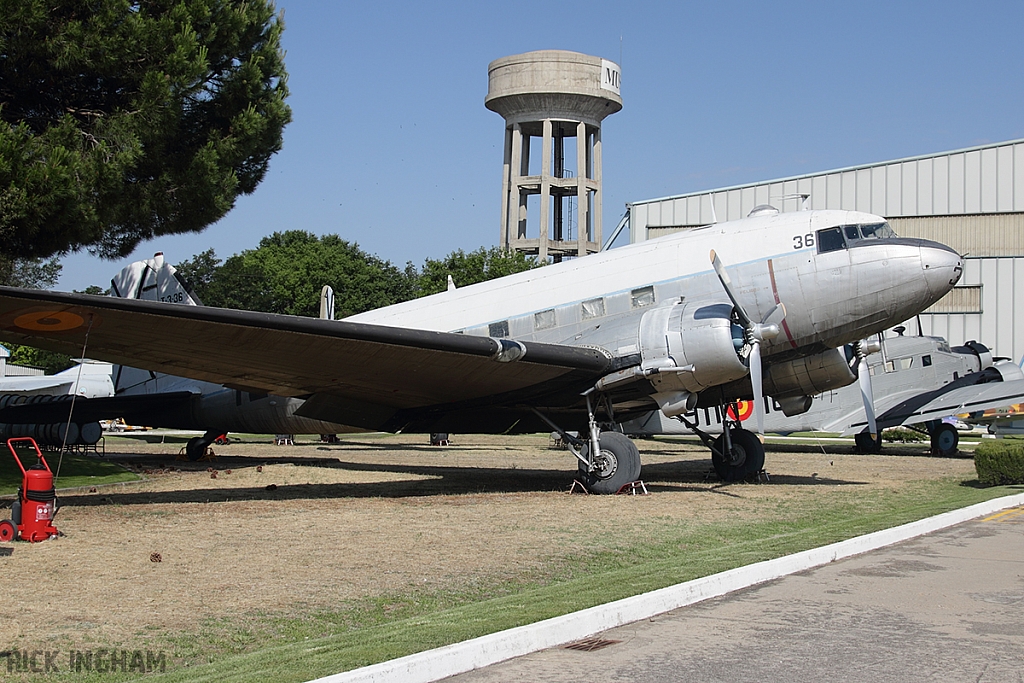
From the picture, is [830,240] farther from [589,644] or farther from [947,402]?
[947,402]

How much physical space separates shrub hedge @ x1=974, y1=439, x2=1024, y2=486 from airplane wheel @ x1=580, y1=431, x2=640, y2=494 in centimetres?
715

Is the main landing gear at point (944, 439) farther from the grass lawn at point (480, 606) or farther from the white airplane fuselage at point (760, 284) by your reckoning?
the grass lawn at point (480, 606)

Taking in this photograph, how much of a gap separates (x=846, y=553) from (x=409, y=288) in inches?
3098

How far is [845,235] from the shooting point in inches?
Answer: 589

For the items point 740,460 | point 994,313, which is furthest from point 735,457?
point 994,313

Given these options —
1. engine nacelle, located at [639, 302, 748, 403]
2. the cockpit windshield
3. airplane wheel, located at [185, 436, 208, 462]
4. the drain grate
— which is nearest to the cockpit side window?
the cockpit windshield

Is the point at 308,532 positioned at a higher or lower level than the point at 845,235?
lower

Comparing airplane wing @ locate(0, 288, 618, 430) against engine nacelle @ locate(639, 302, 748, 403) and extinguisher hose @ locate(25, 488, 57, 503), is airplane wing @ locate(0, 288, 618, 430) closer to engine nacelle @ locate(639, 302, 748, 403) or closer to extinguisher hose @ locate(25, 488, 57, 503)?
engine nacelle @ locate(639, 302, 748, 403)

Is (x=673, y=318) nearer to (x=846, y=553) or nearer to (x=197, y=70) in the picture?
(x=846, y=553)

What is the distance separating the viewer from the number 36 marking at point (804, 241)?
15062 mm

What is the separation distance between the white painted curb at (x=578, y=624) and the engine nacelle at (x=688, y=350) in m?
4.42

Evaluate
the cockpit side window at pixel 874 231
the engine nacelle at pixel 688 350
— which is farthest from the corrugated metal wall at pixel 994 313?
the engine nacelle at pixel 688 350

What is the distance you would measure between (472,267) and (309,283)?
100 ft

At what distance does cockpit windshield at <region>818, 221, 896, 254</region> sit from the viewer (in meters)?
14.9
